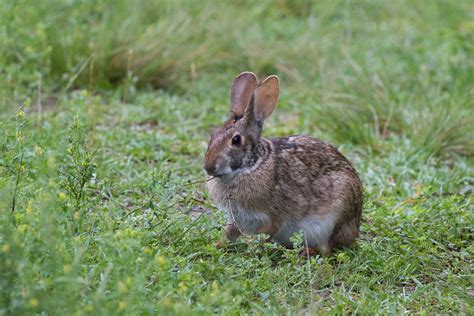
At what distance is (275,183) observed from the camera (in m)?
5.43

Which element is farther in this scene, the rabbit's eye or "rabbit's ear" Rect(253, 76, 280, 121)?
"rabbit's ear" Rect(253, 76, 280, 121)

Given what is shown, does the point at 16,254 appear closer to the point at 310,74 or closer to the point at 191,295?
the point at 191,295

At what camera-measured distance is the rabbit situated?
5.30 metres

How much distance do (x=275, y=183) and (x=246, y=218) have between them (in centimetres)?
28

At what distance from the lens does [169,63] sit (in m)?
8.70

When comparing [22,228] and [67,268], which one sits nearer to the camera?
[67,268]

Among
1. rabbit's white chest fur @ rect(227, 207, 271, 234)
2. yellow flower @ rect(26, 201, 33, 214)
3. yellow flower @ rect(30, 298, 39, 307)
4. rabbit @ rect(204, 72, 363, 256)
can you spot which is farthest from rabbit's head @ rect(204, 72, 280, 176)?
yellow flower @ rect(30, 298, 39, 307)

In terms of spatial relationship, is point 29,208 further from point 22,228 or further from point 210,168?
point 210,168

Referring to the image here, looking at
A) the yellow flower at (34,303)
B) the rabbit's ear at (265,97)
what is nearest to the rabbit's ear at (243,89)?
the rabbit's ear at (265,97)

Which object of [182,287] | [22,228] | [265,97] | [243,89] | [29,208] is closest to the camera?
[22,228]

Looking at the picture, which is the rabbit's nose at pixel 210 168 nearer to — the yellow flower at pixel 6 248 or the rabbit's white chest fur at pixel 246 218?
the rabbit's white chest fur at pixel 246 218

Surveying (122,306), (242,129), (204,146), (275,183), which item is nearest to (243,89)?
(242,129)

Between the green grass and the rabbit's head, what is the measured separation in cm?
32

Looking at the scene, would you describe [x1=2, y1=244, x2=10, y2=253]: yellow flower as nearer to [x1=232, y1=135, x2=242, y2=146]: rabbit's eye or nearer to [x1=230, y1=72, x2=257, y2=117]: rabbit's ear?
[x1=232, y1=135, x2=242, y2=146]: rabbit's eye
